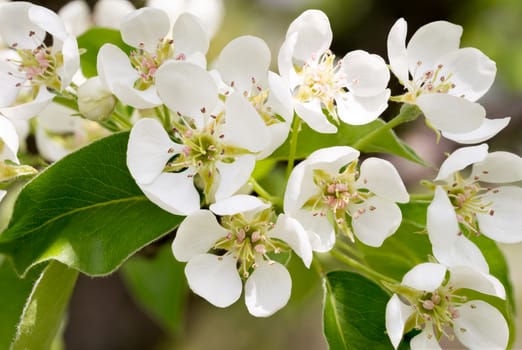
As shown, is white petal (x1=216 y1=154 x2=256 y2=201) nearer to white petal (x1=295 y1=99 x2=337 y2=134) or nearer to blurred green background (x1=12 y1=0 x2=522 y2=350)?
white petal (x1=295 y1=99 x2=337 y2=134)

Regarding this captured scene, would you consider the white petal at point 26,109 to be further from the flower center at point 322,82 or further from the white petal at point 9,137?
the flower center at point 322,82

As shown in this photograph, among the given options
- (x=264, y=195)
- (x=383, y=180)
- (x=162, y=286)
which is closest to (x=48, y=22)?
(x=264, y=195)

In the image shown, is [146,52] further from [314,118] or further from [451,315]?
[451,315]

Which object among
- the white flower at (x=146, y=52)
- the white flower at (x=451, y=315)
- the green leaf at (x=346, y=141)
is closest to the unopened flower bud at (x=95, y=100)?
the white flower at (x=146, y=52)

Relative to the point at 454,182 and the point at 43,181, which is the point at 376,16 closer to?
Answer: the point at 454,182

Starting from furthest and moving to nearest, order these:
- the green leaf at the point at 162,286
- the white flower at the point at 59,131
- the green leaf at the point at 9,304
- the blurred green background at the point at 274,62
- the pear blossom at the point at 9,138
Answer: the blurred green background at the point at 274,62 → the green leaf at the point at 162,286 → the white flower at the point at 59,131 → the green leaf at the point at 9,304 → the pear blossom at the point at 9,138

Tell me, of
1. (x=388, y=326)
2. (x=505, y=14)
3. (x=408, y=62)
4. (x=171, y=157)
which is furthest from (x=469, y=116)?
(x=505, y=14)
